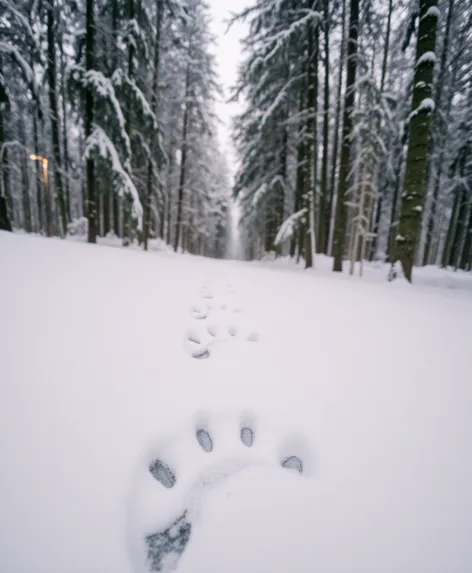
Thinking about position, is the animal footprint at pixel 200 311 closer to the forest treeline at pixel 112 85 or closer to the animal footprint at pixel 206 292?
the animal footprint at pixel 206 292

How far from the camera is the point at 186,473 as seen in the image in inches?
60.0

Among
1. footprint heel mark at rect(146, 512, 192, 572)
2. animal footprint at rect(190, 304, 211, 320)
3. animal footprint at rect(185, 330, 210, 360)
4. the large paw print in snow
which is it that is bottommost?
footprint heel mark at rect(146, 512, 192, 572)

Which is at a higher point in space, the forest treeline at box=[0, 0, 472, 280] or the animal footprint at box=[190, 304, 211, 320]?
the forest treeline at box=[0, 0, 472, 280]

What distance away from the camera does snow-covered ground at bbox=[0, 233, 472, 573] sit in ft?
4.01

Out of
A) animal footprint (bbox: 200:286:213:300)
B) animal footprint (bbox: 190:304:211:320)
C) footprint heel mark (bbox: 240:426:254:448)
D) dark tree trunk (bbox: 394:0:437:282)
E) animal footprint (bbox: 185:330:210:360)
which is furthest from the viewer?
dark tree trunk (bbox: 394:0:437:282)

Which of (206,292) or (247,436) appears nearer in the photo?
(247,436)

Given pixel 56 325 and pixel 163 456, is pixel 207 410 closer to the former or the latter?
pixel 163 456

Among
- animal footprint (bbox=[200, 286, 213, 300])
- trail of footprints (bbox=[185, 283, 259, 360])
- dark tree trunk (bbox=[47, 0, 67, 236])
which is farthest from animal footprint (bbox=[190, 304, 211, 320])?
dark tree trunk (bbox=[47, 0, 67, 236])

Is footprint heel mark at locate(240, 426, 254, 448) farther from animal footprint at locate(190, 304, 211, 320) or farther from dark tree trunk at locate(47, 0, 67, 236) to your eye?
dark tree trunk at locate(47, 0, 67, 236)

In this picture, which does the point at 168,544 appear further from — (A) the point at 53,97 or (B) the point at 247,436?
(A) the point at 53,97

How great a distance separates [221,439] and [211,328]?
1.29 meters

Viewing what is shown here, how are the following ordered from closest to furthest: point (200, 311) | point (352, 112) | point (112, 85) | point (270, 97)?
1. point (200, 311)
2. point (352, 112)
3. point (112, 85)
4. point (270, 97)

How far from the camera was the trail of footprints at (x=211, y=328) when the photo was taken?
2.57m

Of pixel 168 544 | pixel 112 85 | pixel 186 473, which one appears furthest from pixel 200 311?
pixel 112 85
